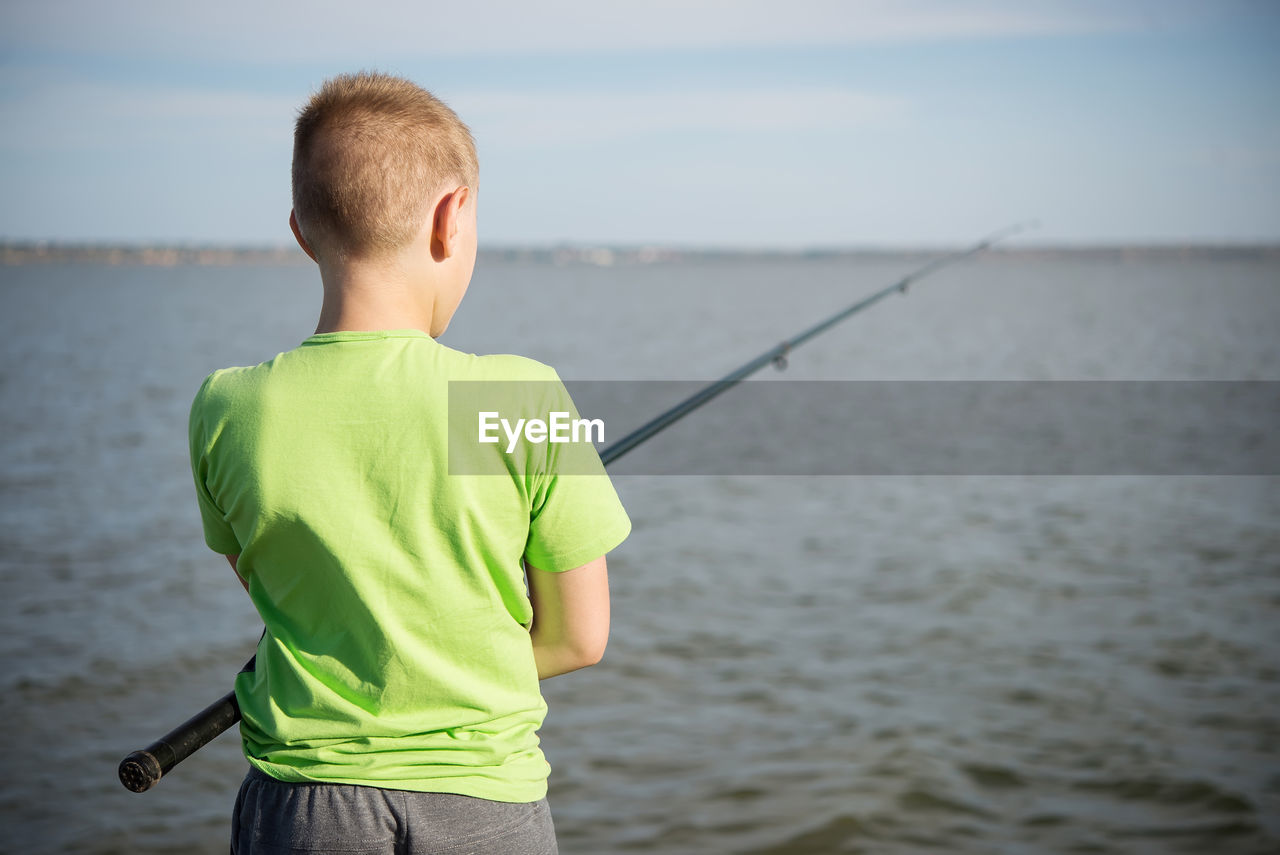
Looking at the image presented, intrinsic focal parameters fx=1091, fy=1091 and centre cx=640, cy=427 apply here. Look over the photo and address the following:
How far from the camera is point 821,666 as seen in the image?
20.8 ft

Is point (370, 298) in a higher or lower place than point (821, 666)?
higher

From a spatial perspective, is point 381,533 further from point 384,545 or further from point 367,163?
point 367,163

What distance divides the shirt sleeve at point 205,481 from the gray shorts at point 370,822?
0.29m

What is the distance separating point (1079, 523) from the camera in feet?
30.6

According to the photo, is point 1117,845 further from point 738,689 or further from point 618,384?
point 618,384

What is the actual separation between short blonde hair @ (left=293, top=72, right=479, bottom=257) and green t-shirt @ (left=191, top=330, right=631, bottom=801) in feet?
0.45

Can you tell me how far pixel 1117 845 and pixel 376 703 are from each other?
168 inches

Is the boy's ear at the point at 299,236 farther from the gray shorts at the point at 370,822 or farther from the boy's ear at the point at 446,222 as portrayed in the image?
the gray shorts at the point at 370,822

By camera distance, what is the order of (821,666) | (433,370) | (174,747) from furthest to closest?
(821,666) < (174,747) < (433,370)

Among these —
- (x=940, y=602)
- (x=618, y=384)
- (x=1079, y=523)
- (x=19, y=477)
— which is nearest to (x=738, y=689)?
(x=940, y=602)

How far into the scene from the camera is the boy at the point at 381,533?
4.03 feet

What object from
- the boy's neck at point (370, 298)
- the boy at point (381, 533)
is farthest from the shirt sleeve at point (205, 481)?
the boy's neck at point (370, 298)

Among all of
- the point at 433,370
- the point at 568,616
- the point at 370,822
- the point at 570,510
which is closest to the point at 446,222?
the point at 433,370

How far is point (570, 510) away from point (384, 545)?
0.22m
